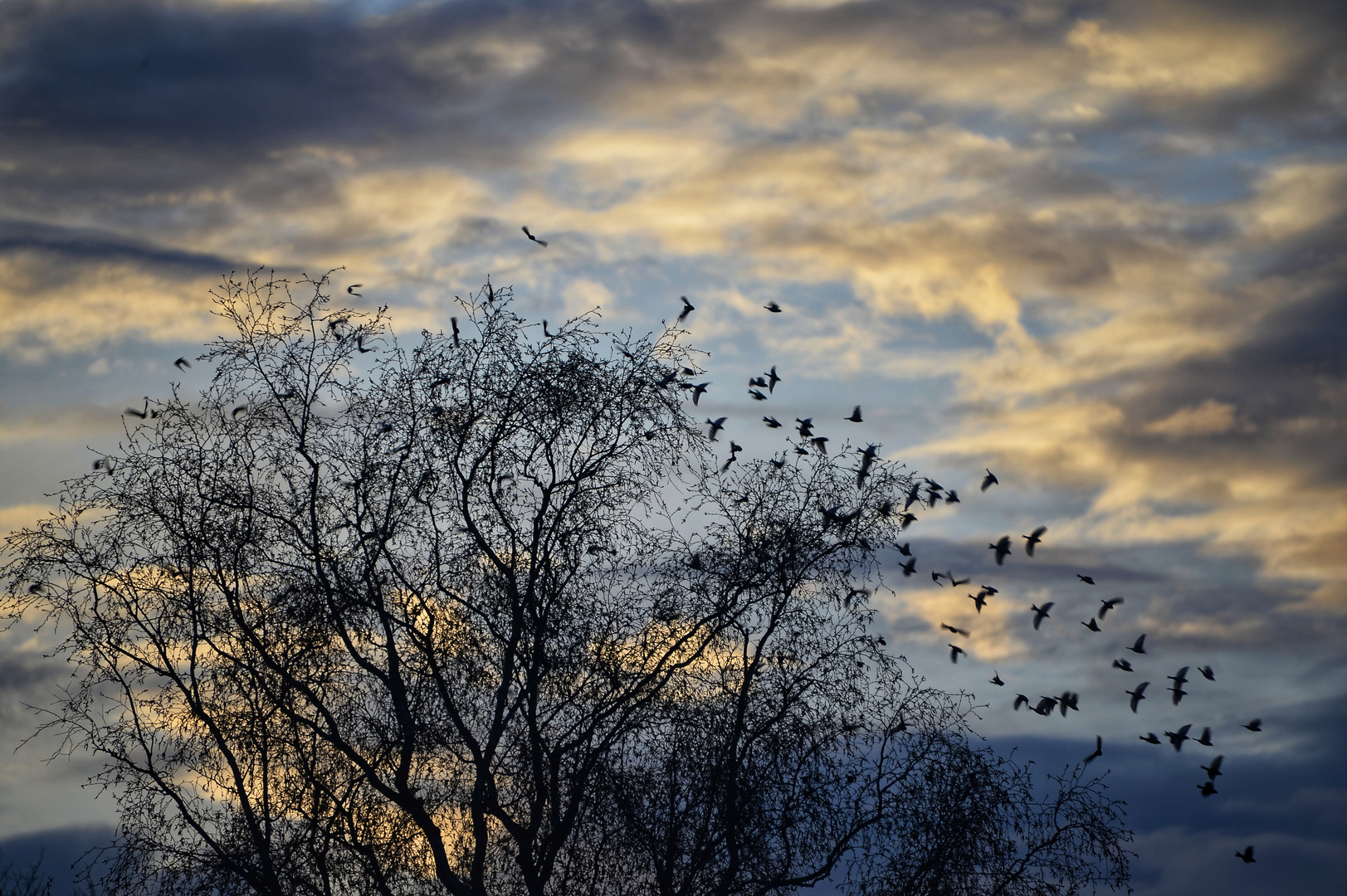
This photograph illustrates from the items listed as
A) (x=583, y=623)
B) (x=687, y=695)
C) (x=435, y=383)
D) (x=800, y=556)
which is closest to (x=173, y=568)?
(x=435, y=383)

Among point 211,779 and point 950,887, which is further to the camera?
point 950,887

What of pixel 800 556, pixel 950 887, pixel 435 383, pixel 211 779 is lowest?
pixel 950 887

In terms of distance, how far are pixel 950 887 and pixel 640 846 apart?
4.90 m

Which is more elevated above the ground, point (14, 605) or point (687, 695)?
point (14, 605)

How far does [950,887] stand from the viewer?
16.6 metres

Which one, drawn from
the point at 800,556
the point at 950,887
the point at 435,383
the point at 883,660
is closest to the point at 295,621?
the point at 435,383

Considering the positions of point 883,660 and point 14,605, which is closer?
point 14,605

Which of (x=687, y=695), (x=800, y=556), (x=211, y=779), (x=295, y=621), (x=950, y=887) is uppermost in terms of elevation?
(x=800, y=556)

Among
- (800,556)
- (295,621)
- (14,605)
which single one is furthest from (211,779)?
(800,556)

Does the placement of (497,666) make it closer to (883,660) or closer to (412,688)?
(412,688)

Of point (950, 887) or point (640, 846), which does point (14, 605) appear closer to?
point (640, 846)

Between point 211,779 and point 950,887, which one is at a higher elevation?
point 211,779

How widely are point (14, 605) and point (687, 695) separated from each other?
9492 mm

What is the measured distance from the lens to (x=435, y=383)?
53.0ft
